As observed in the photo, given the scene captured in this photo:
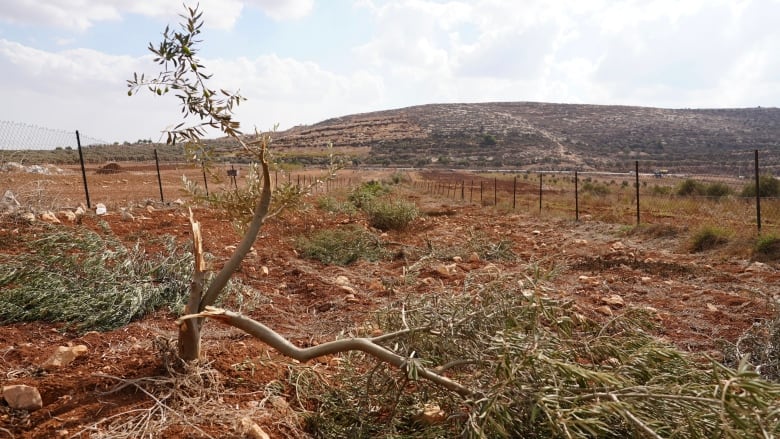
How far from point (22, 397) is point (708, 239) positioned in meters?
9.30

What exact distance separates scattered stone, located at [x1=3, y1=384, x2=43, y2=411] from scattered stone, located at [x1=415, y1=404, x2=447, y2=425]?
1.71m

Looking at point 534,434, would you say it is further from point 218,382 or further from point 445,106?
point 445,106

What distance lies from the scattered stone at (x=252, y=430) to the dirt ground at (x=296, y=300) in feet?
0.18

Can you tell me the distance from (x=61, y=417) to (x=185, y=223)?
6.18 meters

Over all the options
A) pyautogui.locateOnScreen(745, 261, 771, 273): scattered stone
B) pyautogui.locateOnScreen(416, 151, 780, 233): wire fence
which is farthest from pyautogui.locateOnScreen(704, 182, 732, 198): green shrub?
pyautogui.locateOnScreen(745, 261, 771, 273): scattered stone

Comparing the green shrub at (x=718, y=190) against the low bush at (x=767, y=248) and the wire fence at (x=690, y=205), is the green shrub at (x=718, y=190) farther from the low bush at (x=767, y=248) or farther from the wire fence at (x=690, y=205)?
the low bush at (x=767, y=248)

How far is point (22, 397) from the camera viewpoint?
2.24m

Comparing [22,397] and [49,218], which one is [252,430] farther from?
[49,218]

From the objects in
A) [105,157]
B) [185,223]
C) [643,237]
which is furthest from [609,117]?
[185,223]

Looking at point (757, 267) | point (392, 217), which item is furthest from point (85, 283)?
point (757, 267)

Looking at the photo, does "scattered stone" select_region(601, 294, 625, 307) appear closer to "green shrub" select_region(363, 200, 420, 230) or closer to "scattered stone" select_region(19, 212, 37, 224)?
"green shrub" select_region(363, 200, 420, 230)

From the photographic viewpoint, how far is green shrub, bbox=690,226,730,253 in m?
8.23

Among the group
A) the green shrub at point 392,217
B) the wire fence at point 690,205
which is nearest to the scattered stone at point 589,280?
the wire fence at point 690,205

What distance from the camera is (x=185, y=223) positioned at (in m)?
8.00
